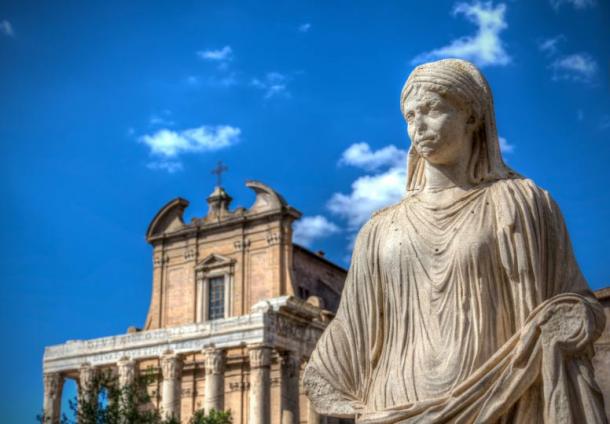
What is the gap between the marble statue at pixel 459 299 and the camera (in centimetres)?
302

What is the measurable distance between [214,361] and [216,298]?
534 cm

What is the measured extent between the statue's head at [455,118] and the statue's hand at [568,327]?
665 mm

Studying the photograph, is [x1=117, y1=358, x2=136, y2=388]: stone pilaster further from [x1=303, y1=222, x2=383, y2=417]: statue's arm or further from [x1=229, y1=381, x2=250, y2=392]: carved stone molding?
[x1=303, y1=222, x2=383, y2=417]: statue's arm

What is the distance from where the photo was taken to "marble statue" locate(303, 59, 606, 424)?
119 inches

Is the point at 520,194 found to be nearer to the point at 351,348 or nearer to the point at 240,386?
the point at 351,348

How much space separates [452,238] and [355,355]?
59 centimetres

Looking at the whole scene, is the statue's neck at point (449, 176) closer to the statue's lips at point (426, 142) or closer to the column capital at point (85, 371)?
the statue's lips at point (426, 142)

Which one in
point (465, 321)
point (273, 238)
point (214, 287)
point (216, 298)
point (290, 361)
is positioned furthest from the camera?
point (214, 287)

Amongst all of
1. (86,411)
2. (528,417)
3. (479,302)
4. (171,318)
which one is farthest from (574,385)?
(171,318)

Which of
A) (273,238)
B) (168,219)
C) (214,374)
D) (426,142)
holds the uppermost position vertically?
(168,219)

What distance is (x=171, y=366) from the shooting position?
111 ft

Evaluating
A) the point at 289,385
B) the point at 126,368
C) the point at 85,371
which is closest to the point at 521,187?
the point at 289,385

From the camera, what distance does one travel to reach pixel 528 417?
3029 millimetres

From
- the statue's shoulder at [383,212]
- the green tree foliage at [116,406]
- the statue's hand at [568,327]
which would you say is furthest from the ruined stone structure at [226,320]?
the statue's hand at [568,327]
